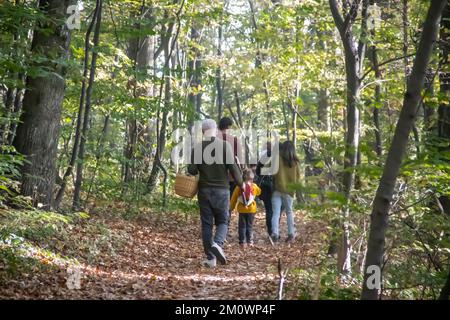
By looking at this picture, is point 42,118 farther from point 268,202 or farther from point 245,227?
point 268,202

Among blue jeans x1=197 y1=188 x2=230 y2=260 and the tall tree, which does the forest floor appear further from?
the tall tree

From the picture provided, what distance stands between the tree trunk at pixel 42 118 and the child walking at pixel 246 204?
365cm

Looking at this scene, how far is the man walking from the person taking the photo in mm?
8633

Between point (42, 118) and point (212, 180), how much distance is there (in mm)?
2999

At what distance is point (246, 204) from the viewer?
11055 mm

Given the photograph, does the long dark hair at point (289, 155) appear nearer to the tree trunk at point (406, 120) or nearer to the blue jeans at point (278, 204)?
the blue jeans at point (278, 204)

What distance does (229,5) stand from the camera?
26.2 m

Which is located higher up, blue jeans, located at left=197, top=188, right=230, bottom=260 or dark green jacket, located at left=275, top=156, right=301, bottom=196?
dark green jacket, located at left=275, top=156, right=301, bottom=196

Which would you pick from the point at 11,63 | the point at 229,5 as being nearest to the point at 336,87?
the point at 11,63

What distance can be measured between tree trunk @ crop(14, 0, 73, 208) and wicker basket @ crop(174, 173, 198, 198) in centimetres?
219

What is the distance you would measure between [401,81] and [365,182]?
11.9ft

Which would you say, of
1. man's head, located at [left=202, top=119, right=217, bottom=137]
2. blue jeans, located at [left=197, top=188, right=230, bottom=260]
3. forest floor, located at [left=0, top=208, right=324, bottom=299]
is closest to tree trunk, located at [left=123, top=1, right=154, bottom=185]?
forest floor, located at [left=0, top=208, right=324, bottom=299]
